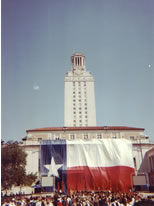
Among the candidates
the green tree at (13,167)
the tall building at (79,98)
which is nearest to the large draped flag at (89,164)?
the green tree at (13,167)

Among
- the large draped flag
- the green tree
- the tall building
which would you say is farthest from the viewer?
the tall building

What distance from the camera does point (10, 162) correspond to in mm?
27953

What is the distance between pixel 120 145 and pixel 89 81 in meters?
38.4

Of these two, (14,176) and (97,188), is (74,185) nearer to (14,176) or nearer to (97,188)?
(97,188)

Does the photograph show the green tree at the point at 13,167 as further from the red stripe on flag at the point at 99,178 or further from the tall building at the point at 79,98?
the tall building at the point at 79,98

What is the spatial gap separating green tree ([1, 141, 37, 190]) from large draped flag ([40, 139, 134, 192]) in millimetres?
2660

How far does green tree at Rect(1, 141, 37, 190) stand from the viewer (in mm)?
26136

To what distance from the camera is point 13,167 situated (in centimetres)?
2748

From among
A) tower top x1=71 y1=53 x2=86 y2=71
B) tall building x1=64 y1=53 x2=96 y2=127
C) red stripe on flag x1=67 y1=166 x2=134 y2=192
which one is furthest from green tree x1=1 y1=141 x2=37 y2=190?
tower top x1=71 y1=53 x2=86 y2=71

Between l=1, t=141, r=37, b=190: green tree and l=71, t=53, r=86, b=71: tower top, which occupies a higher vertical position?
l=71, t=53, r=86, b=71: tower top

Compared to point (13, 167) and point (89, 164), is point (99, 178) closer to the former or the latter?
point (89, 164)

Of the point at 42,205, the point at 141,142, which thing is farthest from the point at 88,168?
the point at 42,205

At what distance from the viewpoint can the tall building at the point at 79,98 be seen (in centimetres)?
6148

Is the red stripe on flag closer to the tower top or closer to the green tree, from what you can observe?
the green tree
